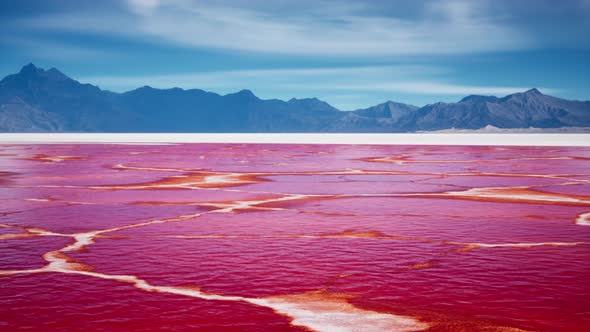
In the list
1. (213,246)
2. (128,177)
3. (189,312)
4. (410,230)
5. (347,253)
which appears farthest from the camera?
(128,177)

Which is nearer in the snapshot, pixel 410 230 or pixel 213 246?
pixel 213 246

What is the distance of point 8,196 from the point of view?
42.9 feet

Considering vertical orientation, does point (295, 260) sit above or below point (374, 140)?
below

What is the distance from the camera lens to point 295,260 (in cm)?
692

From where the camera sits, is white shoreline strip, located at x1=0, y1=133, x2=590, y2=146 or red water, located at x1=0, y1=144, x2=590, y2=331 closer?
red water, located at x1=0, y1=144, x2=590, y2=331

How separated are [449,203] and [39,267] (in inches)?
312

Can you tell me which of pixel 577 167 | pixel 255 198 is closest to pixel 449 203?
pixel 255 198

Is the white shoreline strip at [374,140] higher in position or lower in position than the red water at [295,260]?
higher

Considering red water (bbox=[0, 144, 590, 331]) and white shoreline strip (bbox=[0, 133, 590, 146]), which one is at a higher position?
white shoreline strip (bbox=[0, 133, 590, 146])

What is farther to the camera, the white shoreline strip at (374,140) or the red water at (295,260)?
the white shoreline strip at (374,140)

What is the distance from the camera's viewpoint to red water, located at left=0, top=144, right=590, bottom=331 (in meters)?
4.96

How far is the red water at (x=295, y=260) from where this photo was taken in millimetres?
4961

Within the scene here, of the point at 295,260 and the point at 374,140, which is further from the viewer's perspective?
the point at 374,140

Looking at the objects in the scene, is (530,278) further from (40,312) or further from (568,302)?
(40,312)
